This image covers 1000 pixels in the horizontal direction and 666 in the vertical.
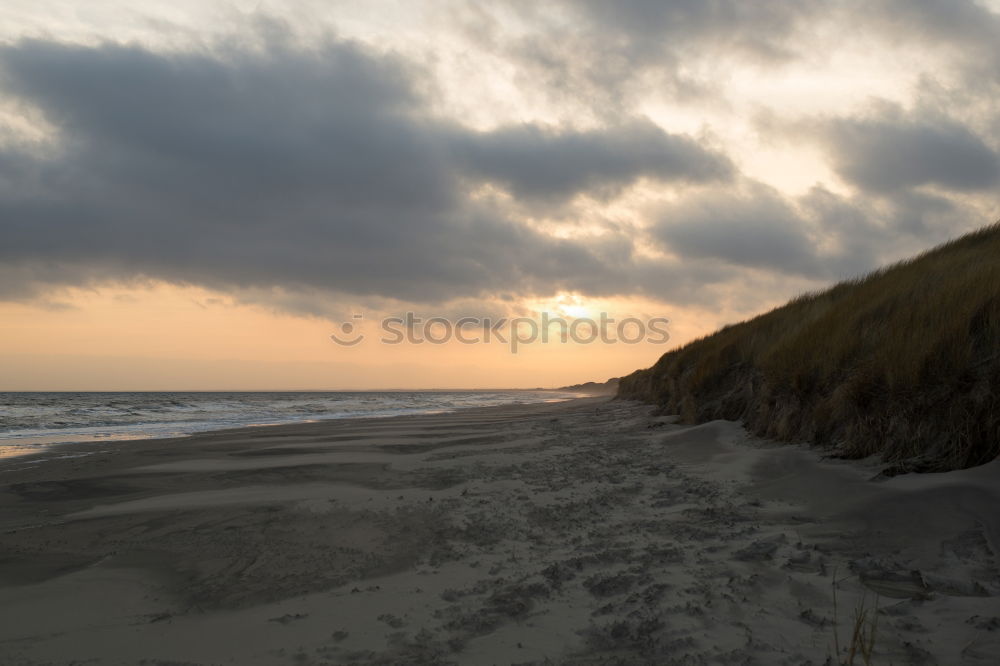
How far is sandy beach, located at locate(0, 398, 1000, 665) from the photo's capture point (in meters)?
2.49

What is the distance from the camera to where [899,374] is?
15.3 feet

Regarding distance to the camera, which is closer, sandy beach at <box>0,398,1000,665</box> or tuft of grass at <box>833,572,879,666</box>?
tuft of grass at <box>833,572,879,666</box>

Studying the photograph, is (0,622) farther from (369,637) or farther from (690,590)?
(690,590)

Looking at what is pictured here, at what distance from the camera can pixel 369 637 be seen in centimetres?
272

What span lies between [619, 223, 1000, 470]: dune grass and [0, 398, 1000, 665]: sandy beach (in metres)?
0.40

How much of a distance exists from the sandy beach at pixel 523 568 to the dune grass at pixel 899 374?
15.7 inches

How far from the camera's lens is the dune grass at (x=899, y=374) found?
409 centimetres

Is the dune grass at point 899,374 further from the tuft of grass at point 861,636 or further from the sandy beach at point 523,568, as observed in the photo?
the tuft of grass at point 861,636

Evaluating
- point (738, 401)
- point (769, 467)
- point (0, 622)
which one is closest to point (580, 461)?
point (769, 467)

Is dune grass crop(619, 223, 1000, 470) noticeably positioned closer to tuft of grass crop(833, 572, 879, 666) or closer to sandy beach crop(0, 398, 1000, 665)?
sandy beach crop(0, 398, 1000, 665)

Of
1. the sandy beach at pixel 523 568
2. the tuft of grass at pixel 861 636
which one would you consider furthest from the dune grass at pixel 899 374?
the tuft of grass at pixel 861 636

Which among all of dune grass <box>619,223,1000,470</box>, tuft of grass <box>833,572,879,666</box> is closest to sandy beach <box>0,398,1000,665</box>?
tuft of grass <box>833,572,879,666</box>

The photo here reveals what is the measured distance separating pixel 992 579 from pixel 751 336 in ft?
25.5

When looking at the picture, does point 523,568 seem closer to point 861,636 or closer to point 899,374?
point 861,636
